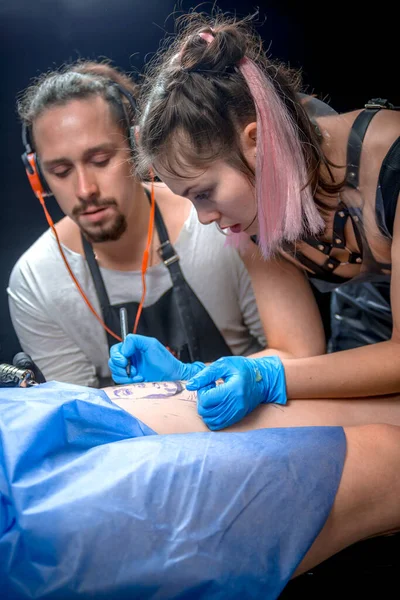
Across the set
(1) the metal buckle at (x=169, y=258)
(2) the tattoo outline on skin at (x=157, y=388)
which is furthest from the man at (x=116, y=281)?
(2) the tattoo outline on skin at (x=157, y=388)

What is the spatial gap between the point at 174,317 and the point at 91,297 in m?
0.22

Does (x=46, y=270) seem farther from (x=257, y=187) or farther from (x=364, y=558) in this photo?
(x=364, y=558)

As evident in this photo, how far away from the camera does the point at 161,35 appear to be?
174 centimetres

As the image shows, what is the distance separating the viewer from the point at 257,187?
1254 mm

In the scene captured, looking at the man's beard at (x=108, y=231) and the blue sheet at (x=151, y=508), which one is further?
the man's beard at (x=108, y=231)

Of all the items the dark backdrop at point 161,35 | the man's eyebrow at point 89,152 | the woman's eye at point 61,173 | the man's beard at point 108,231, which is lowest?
the man's beard at point 108,231

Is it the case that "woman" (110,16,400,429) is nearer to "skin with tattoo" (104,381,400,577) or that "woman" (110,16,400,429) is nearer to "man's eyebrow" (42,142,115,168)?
"skin with tattoo" (104,381,400,577)

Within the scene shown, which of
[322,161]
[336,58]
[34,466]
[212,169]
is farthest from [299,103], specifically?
[34,466]

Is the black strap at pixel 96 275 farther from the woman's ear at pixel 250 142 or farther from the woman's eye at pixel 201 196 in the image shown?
the woman's ear at pixel 250 142

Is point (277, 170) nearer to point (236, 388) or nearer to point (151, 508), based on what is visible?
point (236, 388)

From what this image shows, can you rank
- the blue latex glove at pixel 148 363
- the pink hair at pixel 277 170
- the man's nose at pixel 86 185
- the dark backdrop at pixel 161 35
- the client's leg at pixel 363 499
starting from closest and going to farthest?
the client's leg at pixel 363 499
the pink hair at pixel 277 170
the blue latex glove at pixel 148 363
the man's nose at pixel 86 185
the dark backdrop at pixel 161 35

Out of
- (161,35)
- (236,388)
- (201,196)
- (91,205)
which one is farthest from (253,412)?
(161,35)

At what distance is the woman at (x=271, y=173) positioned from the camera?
4.04 feet

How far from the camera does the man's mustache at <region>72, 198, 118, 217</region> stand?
1632 millimetres
